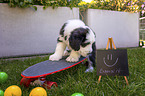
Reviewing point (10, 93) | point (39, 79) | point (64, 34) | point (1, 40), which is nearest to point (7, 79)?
point (39, 79)

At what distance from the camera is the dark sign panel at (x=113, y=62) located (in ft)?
5.50

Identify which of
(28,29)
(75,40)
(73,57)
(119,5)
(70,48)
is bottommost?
(73,57)

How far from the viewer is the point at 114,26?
20.2 ft

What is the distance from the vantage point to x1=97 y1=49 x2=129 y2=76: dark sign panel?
1.68 meters

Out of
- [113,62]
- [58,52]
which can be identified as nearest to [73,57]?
[58,52]

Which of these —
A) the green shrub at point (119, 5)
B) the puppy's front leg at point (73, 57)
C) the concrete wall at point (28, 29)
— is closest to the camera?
the puppy's front leg at point (73, 57)

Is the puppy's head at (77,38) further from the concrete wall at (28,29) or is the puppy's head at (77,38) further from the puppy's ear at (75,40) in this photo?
the concrete wall at (28,29)

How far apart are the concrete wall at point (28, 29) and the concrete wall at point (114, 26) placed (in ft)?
3.81

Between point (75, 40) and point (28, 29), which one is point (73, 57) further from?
point (28, 29)

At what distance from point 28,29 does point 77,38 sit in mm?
3161

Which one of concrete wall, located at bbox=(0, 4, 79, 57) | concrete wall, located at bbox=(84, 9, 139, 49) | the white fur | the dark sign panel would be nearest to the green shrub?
concrete wall, located at bbox=(84, 9, 139, 49)

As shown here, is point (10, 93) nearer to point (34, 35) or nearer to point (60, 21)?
point (34, 35)

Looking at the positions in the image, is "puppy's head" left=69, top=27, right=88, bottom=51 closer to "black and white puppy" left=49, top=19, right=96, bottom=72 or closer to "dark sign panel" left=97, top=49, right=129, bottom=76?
"black and white puppy" left=49, top=19, right=96, bottom=72

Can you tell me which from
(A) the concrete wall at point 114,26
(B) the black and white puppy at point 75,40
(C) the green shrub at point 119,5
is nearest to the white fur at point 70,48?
(B) the black and white puppy at point 75,40
